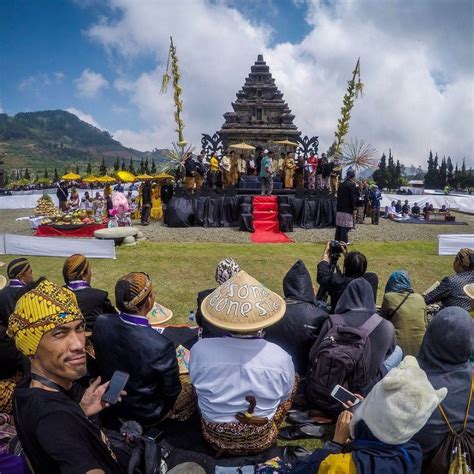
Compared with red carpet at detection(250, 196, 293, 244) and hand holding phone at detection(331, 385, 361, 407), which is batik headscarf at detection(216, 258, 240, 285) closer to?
hand holding phone at detection(331, 385, 361, 407)

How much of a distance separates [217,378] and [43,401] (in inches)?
47.2

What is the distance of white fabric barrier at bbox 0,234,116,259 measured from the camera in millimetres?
9891

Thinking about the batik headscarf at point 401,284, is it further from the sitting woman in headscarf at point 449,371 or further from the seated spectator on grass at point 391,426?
the seated spectator on grass at point 391,426

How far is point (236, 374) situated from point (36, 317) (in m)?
1.34

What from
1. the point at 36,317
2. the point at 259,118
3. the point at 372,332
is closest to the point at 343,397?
the point at 372,332

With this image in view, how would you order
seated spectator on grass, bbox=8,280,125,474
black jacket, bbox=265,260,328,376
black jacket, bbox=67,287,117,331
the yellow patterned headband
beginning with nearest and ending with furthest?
seated spectator on grass, bbox=8,280,125,474 < the yellow patterned headband < black jacket, bbox=265,260,328,376 < black jacket, bbox=67,287,117,331

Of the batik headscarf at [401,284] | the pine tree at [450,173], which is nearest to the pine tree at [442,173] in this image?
the pine tree at [450,173]

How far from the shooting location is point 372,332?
3182 mm

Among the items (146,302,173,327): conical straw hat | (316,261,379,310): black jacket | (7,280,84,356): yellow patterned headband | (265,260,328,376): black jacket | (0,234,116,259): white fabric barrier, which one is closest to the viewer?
(7,280,84,356): yellow patterned headband

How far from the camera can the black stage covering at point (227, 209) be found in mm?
15609

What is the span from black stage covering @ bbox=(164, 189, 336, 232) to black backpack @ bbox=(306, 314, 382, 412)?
12.3 metres

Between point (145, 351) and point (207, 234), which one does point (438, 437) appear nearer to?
point (145, 351)

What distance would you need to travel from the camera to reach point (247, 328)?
100 inches

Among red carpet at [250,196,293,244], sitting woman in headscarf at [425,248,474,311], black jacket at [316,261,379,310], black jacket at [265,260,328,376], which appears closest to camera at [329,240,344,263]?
black jacket at [316,261,379,310]
